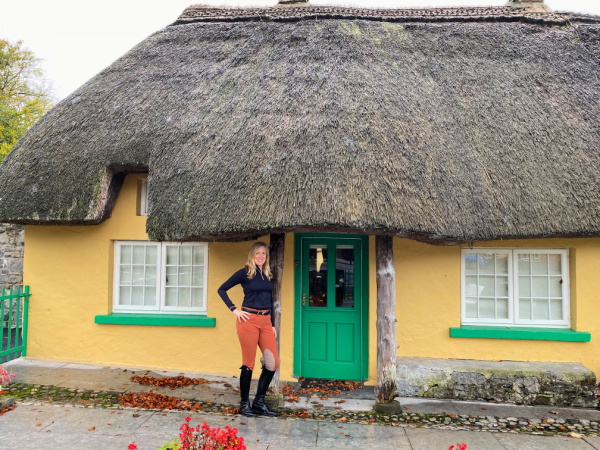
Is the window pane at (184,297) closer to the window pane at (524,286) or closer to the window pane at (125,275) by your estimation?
the window pane at (125,275)

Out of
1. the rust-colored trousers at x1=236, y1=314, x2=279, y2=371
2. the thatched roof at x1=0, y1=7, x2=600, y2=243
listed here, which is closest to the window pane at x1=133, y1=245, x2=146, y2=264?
the thatched roof at x1=0, y1=7, x2=600, y2=243

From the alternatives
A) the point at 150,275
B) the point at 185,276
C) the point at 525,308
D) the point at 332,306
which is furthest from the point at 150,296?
the point at 525,308

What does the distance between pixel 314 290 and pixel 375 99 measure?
106 inches

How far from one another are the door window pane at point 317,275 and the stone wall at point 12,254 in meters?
7.02

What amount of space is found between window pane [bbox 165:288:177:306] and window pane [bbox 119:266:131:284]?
635 mm

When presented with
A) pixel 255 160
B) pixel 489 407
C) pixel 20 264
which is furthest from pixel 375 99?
pixel 20 264

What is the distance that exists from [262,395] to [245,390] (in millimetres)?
206

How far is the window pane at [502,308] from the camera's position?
5.10 meters

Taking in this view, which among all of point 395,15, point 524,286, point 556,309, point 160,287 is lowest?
point 556,309

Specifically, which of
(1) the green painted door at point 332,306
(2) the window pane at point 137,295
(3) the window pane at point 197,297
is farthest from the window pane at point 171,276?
(1) the green painted door at point 332,306

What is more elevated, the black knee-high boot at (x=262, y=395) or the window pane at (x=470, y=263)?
the window pane at (x=470, y=263)

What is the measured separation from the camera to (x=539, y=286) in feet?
16.8

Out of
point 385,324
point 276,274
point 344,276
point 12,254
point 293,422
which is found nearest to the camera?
point 293,422

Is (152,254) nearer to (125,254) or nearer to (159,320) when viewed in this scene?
(125,254)
